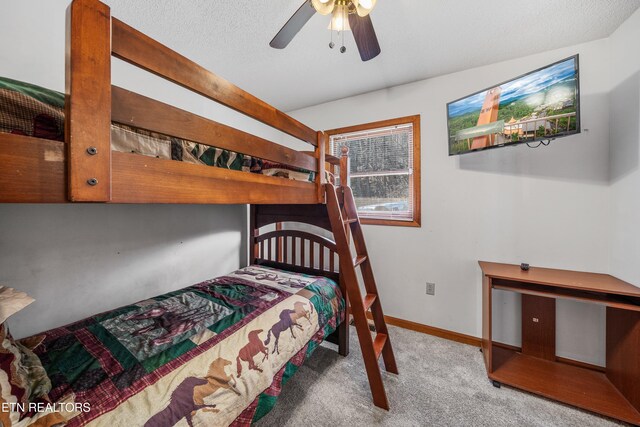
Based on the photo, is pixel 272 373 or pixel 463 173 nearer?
pixel 272 373

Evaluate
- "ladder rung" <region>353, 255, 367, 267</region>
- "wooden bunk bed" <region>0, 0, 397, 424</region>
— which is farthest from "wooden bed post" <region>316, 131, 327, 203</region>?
"ladder rung" <region>353, 255, 367, 267</region>

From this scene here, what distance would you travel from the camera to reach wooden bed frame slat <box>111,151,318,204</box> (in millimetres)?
679

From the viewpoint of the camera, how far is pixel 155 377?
0.97 meters

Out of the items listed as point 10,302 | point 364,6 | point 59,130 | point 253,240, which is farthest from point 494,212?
point 10,302

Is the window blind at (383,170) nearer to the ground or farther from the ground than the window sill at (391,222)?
farther from the ground

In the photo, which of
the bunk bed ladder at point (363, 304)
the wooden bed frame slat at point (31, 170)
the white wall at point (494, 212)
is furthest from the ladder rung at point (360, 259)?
the wooden bed frame slat at point (31, 170)

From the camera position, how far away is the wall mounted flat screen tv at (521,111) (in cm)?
152

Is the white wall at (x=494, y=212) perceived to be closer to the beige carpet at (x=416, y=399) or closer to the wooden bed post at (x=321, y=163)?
the beige carpet at (x=416, y=399)

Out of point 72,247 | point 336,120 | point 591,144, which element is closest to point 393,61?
point 336,120

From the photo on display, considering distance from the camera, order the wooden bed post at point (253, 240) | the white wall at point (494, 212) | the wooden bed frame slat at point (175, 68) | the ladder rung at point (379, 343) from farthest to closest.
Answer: the wooden bed post at point (253, 240) < the white wall at point (494, 212) < the ladder rung at point (379, 343) < the wooden bed frame slat at point (175, 68)

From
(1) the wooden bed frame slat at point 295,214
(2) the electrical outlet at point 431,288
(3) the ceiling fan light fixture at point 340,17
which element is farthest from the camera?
(2) the electrical outlet at point 431,288

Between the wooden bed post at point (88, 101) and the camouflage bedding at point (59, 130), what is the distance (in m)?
0.13

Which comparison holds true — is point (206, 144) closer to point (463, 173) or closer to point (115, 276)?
point (115, 276)

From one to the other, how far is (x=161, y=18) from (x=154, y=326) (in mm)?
2000
